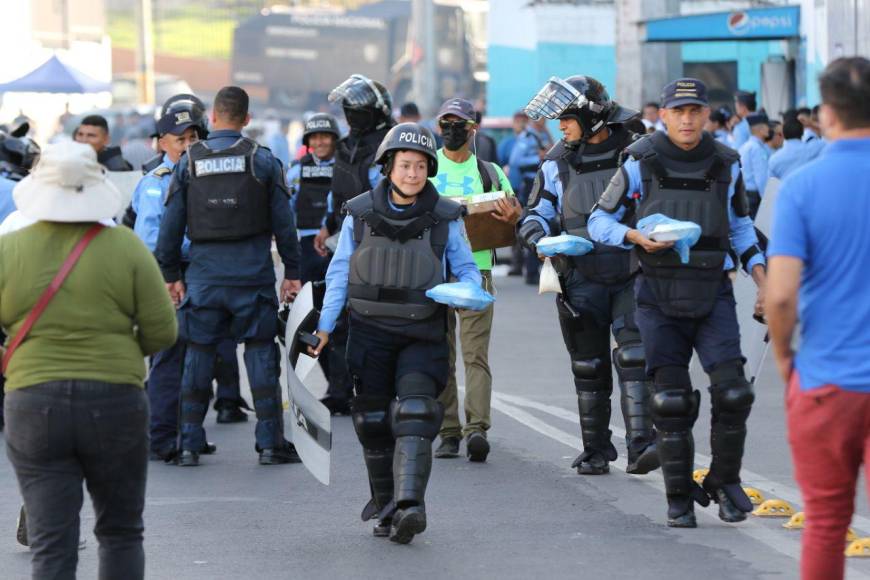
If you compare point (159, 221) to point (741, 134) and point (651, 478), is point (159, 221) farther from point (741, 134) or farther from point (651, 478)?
point (741, 134)

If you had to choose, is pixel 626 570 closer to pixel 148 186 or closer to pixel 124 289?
pixel 124 289

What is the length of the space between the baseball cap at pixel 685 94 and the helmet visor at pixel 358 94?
3097 millimetres

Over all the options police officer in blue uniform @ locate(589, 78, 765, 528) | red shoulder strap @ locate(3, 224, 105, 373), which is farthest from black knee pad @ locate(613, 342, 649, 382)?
red shoulder strap @ locate(3, 224, 105, 373)

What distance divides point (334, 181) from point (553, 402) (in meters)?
2.40

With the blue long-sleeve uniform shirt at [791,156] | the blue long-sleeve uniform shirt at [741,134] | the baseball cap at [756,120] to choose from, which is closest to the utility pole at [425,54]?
the blue long-sleeve uniform shirt at [741,134]

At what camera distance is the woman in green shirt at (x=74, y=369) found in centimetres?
555

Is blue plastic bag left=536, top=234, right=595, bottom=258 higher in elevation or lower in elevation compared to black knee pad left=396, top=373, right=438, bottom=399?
higher

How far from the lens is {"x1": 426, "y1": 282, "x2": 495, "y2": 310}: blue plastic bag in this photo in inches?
285

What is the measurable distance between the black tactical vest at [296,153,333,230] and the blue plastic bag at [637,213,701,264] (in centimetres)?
459

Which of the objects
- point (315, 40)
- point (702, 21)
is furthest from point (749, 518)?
point (315, 40)

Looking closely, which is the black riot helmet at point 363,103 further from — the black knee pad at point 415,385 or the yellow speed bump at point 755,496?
the yellow speed bump at point 755,496

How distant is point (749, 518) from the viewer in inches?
314

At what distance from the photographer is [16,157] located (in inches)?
420

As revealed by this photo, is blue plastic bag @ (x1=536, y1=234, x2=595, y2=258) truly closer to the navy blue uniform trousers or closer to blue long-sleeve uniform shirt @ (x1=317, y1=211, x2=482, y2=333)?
blue long-sleeve uniform shirt @ (x1=317, y1=211, x2=482, y2=333)
